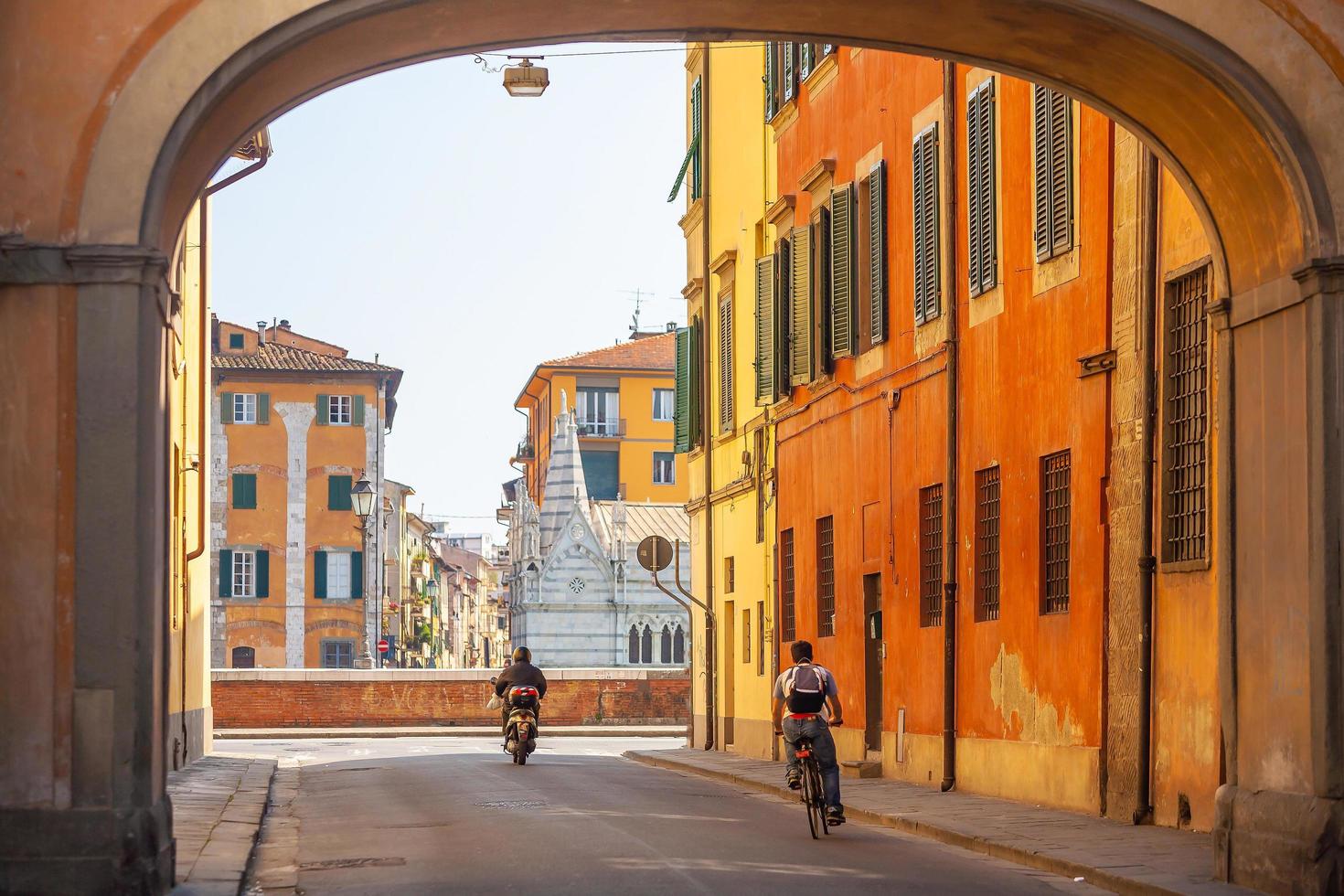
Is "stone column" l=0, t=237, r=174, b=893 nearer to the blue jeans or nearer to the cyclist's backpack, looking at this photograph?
the blue jeans

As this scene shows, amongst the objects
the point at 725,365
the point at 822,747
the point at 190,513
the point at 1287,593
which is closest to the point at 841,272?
the point at 725,365

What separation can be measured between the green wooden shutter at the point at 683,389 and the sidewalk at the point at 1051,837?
14476mm

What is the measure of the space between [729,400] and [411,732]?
600 inches

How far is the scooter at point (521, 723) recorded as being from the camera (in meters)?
27.2

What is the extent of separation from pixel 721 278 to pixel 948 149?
1268cm

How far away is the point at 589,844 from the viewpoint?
14453mm

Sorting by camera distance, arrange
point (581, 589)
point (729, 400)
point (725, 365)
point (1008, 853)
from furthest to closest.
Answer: point (581, 589) < point (725, 365) < point (729, 400) < point (1008, 853)

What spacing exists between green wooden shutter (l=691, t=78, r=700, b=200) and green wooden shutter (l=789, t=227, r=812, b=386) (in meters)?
8.80

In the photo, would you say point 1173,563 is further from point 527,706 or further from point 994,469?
point 527,706

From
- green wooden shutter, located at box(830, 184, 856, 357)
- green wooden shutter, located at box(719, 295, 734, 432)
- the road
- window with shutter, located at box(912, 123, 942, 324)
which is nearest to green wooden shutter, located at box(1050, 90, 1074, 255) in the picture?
window with shutter, located at box(912, 123, 942, 324)

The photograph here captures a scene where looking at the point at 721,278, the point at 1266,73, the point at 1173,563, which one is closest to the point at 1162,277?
the point at 1173,563

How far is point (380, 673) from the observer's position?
1896 inches

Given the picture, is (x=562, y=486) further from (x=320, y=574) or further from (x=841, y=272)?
(x=841, y=272)

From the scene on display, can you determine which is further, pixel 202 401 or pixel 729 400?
pixel 729 400
